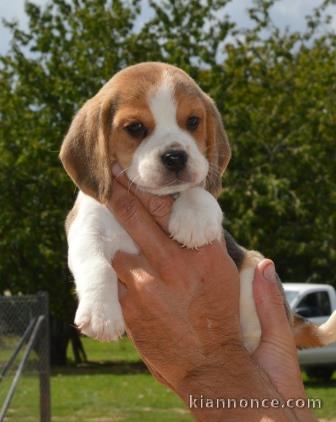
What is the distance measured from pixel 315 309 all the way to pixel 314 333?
1812 cm

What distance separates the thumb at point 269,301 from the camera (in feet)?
15.5

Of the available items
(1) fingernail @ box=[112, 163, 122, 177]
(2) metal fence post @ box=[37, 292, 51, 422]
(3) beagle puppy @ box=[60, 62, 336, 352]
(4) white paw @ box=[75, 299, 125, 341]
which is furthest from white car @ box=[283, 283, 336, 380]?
(4) white paw @ box=[75, 299, 125, 341]

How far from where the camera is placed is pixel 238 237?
92.5ft

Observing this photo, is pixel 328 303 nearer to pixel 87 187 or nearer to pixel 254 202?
pixel 254 202

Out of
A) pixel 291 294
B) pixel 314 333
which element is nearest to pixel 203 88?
pixel 291 294

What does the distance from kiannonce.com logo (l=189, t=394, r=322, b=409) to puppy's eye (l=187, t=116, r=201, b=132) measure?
4.43 feet

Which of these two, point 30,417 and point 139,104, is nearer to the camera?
point 139,104

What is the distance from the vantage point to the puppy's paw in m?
4.71

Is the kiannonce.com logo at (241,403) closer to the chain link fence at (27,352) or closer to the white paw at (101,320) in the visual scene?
the white paw at (101,320)

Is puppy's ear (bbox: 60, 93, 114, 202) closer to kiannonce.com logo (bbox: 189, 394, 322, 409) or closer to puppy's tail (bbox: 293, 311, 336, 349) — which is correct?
kiannonce.com logo (bbox: 189, 394, 322, 409)

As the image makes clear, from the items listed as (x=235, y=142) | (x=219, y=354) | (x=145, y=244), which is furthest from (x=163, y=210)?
(x=235, y=142)

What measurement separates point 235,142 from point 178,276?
2581 centimetres

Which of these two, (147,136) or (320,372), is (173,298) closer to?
(147,136)

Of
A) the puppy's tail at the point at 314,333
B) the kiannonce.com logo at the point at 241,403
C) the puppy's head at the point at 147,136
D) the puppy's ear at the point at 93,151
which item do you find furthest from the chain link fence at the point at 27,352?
the kiannonce.com logo at the point at 241,403
